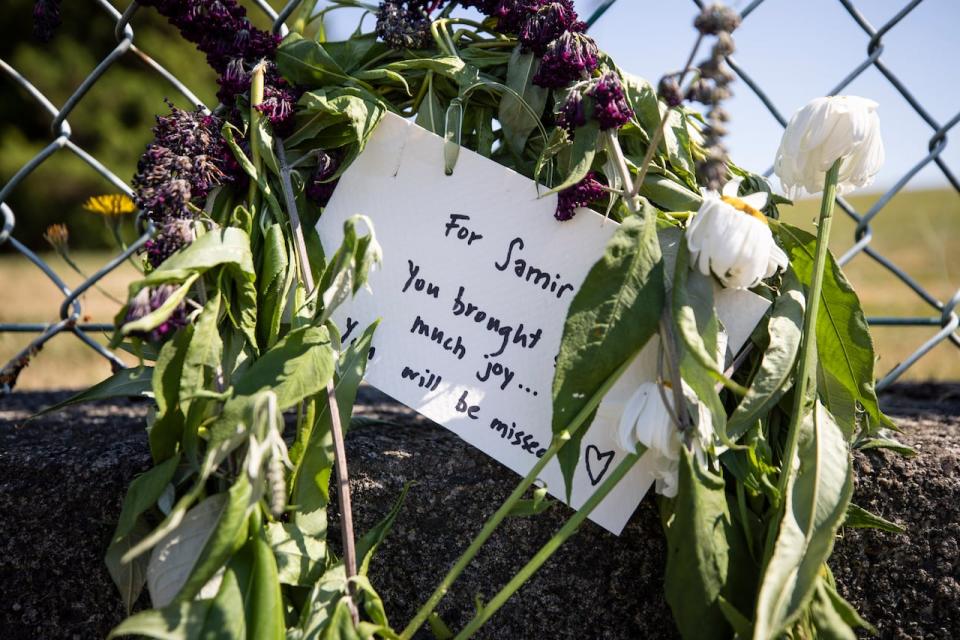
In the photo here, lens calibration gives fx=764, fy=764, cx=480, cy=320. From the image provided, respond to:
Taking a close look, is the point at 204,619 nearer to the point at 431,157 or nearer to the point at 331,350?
the point at 331,350

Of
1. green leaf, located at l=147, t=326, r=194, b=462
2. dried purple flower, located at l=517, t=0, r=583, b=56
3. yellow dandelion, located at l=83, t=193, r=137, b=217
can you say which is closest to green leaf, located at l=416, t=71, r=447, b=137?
dried purple flower, located at l=517, t=0, r=583, b=56

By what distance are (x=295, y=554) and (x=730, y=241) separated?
1.38ft

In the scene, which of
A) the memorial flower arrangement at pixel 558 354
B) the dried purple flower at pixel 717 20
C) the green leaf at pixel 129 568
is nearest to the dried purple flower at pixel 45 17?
the memorial flower arrangement at pixel 558 354

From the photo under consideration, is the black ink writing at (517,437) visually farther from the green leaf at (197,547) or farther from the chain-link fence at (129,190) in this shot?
the chain-link fence at (129,190)

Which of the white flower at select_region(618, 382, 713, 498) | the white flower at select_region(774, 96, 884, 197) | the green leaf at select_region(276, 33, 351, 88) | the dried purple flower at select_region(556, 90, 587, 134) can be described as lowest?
the white flower at select_region(618, 382, 713, 498)

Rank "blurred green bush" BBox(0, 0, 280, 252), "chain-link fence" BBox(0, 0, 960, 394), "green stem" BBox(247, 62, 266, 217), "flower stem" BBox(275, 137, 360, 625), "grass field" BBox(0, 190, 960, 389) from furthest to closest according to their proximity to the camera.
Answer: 1. "blurred green bush" BBox(0, 0, 280, 252)
2. "grass field" BBox(0, 190, 960, 389)
3. "chain-link fence" BBox(0, 0, 960, 394)
4. "green stem" BBox(247, 62, 266, 217)
5. "flower stem" BBox(275, 137, 360, 625)

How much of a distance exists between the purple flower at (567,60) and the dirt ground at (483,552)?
0.37 metres

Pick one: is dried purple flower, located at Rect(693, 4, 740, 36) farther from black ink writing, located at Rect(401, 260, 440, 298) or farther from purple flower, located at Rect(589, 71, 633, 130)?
black ink writing, located at Rect(401, 260, 440, 298)

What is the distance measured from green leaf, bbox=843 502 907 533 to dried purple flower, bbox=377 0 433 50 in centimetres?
60

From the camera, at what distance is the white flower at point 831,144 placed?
26.2 inches

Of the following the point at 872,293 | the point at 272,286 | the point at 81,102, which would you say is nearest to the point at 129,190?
the point at 272,286

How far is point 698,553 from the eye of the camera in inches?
22.6

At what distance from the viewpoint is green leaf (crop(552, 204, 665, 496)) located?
1.93ft

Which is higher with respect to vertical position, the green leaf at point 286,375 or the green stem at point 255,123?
the green stem at point 255,123
